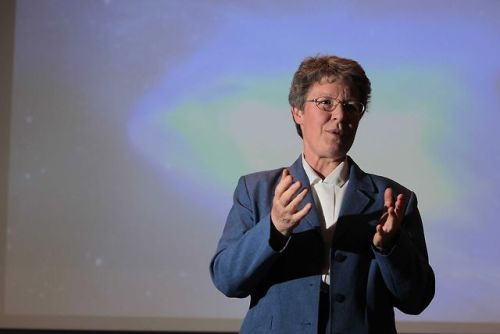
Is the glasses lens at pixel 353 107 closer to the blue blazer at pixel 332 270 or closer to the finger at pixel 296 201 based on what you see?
the blue blazer at pixel 332 270

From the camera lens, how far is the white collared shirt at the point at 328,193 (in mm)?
1453

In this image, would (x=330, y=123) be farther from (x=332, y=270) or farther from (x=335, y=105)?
(x=332, y=270)

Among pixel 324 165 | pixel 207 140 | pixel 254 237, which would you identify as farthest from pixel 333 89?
pixel 207 140

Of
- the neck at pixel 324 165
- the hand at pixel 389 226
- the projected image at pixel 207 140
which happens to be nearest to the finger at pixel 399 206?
the hand at pixel 389 226

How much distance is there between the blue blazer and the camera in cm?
136

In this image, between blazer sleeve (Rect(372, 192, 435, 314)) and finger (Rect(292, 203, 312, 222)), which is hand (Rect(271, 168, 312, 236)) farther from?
blazer sleeve (Rect(372, 192, 435, 314))

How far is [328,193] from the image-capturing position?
1.50 m

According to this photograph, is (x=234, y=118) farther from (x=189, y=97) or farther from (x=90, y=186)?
(x=90, y=186)

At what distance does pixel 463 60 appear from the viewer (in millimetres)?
3510

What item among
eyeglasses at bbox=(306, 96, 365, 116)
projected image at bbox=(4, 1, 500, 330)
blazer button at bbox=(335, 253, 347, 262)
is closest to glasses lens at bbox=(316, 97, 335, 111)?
eyeglasses at bbox=(306, 96, 365, 116)

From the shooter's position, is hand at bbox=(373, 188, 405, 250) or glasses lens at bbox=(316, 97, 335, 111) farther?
glasses lens at bbox=(316, 97, 335, 111)

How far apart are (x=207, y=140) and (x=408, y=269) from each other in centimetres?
223

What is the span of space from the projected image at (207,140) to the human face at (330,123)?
1.93 m

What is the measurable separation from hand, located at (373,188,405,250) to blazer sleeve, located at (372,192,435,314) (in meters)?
0.02
